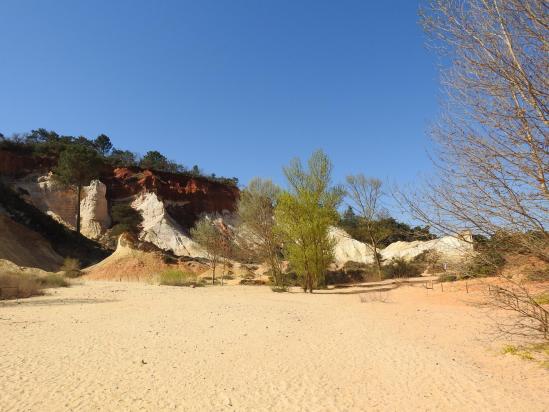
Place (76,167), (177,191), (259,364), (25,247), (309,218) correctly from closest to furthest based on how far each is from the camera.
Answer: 1. (259,364)
2. (309,218)
3. (25,247)
4. (76,167)
5. (177,191)

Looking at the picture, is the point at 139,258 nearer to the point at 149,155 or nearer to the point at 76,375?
the point at 76,375

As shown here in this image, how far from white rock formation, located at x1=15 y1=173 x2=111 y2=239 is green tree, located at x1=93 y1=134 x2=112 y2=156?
20460mm

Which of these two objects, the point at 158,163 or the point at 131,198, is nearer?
the point at 131,198

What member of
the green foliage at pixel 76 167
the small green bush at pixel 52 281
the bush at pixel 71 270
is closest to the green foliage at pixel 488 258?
the small green bush at pixel 52 281

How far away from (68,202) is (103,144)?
23.8 metres

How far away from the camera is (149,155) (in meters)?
62.0

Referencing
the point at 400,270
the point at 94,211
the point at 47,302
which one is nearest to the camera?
the point at 47,302

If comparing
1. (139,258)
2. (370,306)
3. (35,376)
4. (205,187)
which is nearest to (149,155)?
(205,187)

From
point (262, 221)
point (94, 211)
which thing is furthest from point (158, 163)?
point (262, 221)

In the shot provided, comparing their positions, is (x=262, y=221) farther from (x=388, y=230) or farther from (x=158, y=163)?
(x=158, y=163)

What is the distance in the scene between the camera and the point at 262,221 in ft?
86.2

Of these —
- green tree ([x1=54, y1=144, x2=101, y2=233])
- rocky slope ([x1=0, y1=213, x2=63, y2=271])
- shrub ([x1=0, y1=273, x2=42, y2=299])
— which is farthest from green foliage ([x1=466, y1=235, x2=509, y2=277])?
green tree ([x1=54, y1=144, x2=101, y2=233])

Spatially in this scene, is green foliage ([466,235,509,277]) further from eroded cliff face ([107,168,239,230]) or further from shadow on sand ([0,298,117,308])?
eroded cliff face ([107,168,239,230])

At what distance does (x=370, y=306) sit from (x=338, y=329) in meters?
5.01
